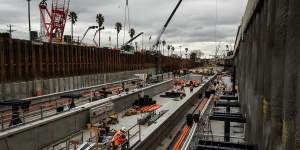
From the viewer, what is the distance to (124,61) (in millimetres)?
61906

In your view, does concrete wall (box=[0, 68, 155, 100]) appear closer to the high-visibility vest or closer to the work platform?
the work platform

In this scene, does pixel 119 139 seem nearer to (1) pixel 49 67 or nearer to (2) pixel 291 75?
(2) pixel 291 75

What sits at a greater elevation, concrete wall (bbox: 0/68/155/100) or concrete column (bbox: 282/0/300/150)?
concrete column (bbox: 282/0/300/150)

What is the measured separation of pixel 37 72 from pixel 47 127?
51.1ft

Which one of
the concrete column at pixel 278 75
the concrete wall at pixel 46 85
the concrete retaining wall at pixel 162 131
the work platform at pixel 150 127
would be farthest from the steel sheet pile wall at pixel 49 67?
the concrete column at pixel 278 75

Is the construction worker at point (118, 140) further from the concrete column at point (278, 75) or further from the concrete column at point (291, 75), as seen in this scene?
the concrete column at point (291, 75)

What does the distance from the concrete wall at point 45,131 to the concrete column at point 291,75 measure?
41.0 ft

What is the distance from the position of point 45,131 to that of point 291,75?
14.7m

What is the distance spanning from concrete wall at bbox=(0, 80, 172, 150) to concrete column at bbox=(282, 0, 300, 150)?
492 inches

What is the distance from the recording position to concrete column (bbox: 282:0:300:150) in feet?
15.1

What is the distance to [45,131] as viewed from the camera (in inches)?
647

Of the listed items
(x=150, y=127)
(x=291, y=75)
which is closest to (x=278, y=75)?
(x=291, y=75)

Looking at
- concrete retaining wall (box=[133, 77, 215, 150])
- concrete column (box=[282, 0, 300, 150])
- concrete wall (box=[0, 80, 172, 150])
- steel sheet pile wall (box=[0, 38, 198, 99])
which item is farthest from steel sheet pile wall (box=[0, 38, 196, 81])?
concrete column (box=[282, 0, 300, 150])

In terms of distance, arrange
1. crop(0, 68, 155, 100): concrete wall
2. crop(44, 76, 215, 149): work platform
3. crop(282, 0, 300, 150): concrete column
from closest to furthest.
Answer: crop(282, 0, 300, 150): concrete column
crop(44, 76, 215, 149): work platform
crop(0, 68, 155, 100): concrete wall
